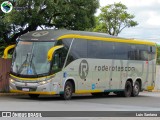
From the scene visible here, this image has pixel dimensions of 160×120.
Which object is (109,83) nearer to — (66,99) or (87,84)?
(87,84)

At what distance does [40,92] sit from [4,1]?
7.73m

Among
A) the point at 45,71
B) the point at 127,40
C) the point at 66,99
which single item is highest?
the point at 127,40

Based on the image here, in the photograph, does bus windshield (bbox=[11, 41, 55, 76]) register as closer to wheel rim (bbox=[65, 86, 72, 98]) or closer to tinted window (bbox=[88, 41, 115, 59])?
wheel rim (bbox=[65, 86, 72, 98])

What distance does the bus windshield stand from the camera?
76.5 ft

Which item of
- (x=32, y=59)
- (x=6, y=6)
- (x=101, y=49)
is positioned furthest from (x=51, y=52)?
(x=6, y=6)

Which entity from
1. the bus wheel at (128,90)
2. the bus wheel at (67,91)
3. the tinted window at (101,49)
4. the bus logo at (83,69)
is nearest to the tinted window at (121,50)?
the tinted window at (101,49)

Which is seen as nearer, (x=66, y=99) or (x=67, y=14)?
(x=66, y=99)

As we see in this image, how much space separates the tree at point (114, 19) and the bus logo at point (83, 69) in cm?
4078

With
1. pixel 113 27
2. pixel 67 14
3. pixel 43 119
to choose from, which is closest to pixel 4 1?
pixel 67 14

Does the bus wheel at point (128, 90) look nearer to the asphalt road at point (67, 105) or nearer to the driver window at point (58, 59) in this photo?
the asphalt road at point (67, 105)

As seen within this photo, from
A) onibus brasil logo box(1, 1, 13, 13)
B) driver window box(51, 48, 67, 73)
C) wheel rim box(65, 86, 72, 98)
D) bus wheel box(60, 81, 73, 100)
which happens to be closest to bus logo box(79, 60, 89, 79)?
bus wheel box(60, 81, 73, 100)

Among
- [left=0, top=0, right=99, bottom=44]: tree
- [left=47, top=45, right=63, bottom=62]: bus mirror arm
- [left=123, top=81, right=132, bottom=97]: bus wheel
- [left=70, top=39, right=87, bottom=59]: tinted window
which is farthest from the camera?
[left=123, top=81, right=132, bottom=97]: bus wheel

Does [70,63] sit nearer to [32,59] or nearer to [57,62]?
[57,62]

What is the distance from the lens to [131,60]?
30344 millimetres
